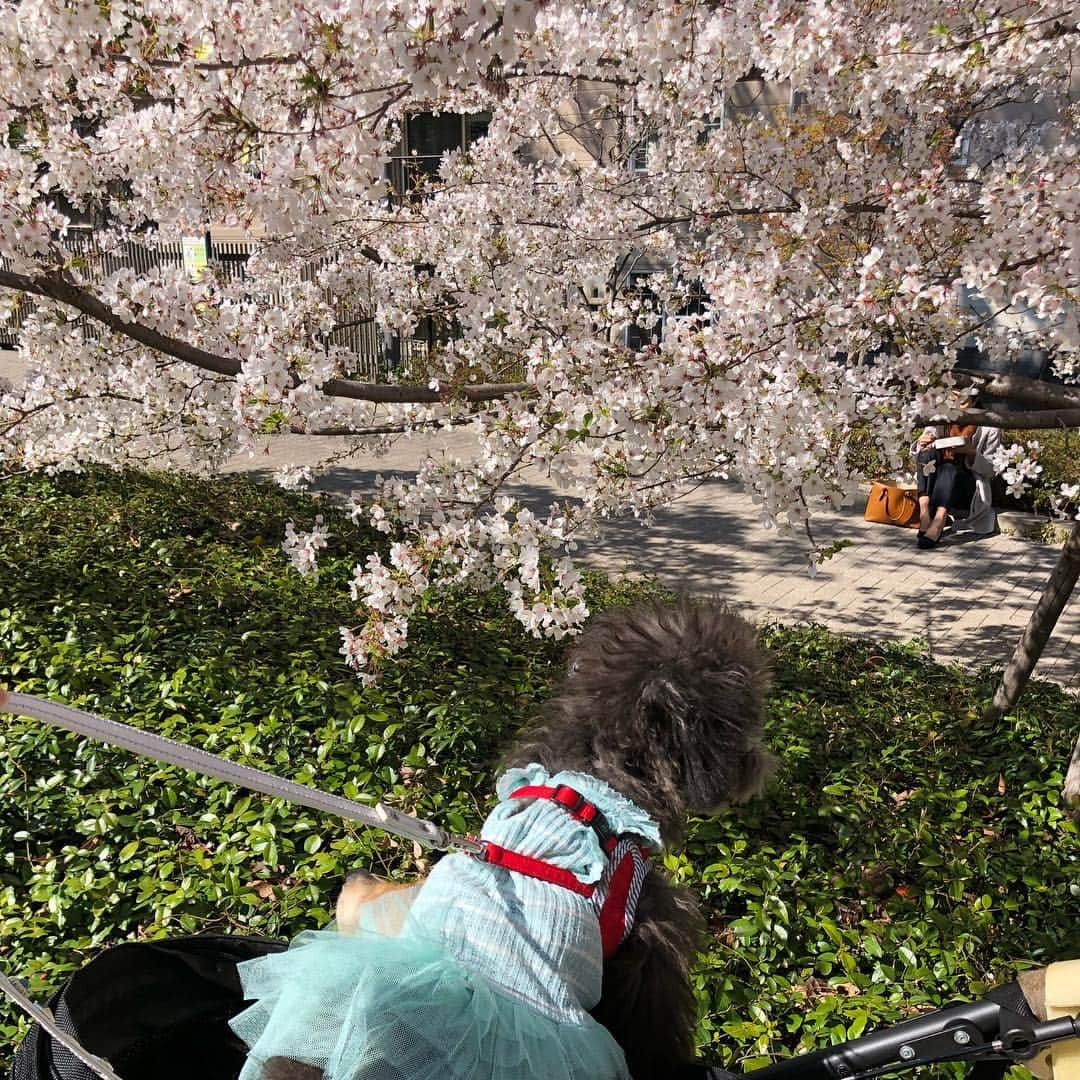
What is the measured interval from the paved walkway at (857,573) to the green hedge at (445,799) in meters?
1.06

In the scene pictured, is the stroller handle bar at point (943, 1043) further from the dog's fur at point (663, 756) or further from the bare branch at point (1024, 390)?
the bare branch at point (1024, 390)

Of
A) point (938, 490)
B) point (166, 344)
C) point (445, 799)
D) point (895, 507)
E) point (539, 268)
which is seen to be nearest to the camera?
point (445, 799)

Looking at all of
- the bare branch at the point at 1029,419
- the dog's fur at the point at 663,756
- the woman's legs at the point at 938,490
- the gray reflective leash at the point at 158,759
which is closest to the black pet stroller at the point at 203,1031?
the dog's fur at the point at 663,756

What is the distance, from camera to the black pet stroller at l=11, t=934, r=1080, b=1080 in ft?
4.83

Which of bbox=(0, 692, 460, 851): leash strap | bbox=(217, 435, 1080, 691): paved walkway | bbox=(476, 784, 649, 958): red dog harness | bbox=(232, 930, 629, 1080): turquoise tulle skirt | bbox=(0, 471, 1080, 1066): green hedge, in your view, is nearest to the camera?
bbox=(0, 692, 460, 851): leash strap

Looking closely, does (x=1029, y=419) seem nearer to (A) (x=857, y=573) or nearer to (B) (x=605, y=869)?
(B) (x=605, y=869)

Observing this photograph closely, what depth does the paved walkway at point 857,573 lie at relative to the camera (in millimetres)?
6391

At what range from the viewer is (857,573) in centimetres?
766

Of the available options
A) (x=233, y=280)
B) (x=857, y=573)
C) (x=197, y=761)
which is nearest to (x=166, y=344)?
(x=233, y=280)

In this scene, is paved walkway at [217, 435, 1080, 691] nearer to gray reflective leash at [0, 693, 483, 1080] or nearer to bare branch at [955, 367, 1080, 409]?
bare branch at [955, 367, 1080, 409]

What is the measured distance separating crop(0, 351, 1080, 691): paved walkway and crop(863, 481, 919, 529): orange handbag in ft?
0.33

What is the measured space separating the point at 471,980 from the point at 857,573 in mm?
6763

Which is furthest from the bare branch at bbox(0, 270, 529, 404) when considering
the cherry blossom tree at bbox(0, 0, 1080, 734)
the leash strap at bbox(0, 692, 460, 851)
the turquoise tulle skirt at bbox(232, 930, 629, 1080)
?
the turquoise tulle skirt at bbox(232, 930, 629, 1080)

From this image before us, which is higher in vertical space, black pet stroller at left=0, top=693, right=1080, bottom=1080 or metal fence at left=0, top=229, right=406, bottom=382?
metal fence at left=0, top=229, right=406, bottom=382
